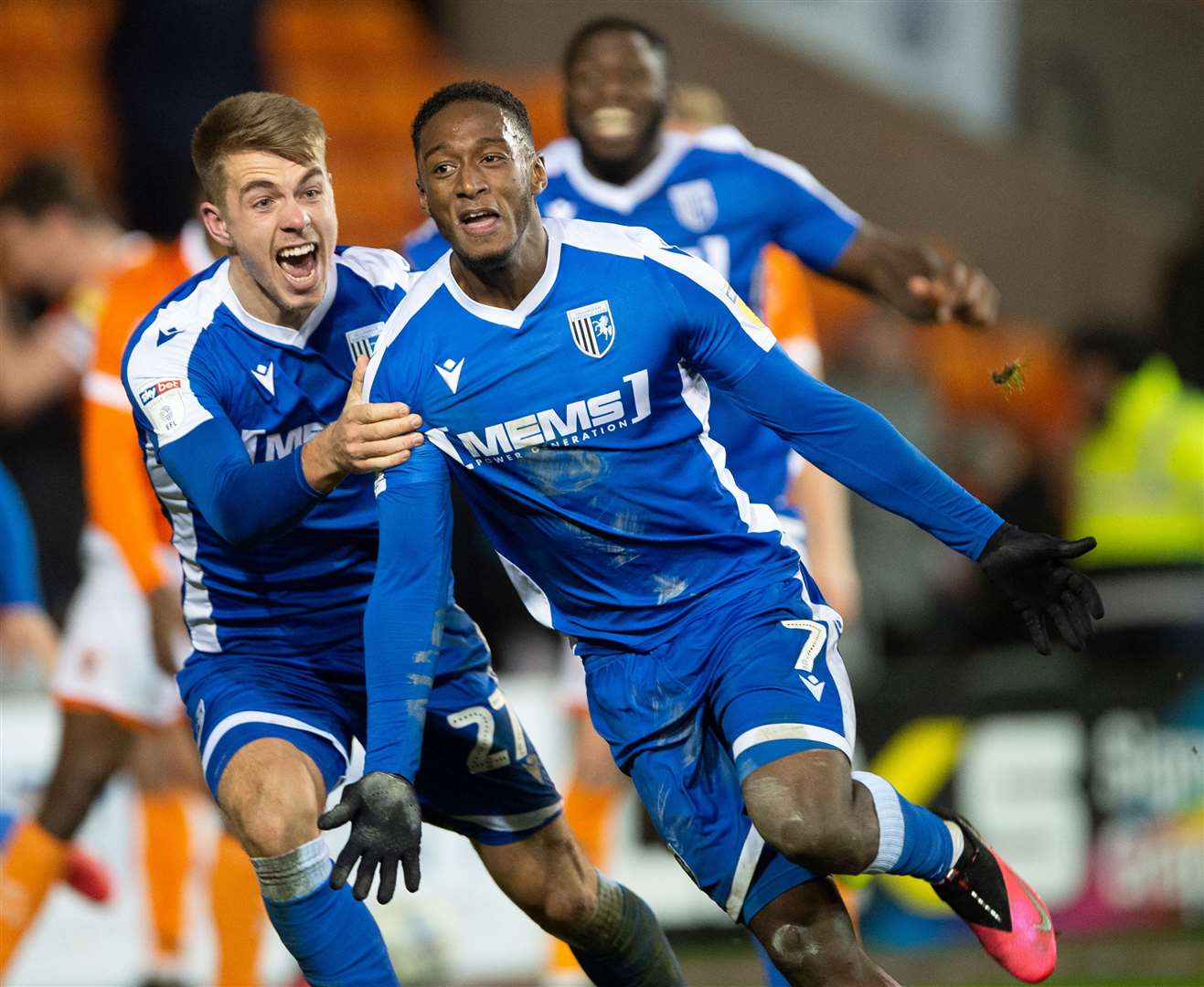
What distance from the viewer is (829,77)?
12.1m

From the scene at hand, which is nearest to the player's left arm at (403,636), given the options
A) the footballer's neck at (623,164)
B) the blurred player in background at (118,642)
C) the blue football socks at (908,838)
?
the blue football socks at (908,838)

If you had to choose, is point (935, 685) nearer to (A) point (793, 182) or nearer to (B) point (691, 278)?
(A) point (793, 182)

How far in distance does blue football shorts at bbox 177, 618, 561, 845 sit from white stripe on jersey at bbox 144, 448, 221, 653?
0.16 feet

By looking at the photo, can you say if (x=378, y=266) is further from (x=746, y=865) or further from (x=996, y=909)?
(x=996, y=909)

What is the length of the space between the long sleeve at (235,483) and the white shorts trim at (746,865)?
114 centimetres

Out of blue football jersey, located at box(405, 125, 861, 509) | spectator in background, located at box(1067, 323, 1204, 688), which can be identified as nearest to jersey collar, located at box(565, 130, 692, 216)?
blue football jersey, located at box(405, 125, 861, 509)

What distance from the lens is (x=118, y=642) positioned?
6035 millimetres

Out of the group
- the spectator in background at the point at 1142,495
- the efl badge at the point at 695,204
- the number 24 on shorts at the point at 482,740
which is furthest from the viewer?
the spectator in background at the point at 1142,495

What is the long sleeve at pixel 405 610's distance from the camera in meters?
3.75

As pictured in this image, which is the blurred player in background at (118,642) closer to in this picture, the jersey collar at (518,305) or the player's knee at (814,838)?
the jersey collar at (518,305)

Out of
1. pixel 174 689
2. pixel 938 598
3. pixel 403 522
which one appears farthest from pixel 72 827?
pixel 938 598

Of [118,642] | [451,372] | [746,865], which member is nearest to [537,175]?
[451,372]

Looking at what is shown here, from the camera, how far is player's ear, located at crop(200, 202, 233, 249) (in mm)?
4227

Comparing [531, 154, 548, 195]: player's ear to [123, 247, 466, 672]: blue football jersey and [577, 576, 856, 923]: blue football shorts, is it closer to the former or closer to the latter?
[123, 247, 466, 672]: blue football jersey
